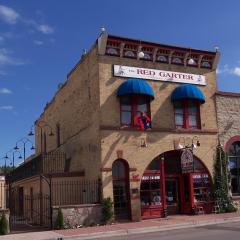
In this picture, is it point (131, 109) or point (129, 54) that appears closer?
point (131, 109)

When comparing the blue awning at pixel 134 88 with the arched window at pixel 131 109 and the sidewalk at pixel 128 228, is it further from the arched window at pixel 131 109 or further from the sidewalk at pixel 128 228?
the sidewalk at pixel 128 228

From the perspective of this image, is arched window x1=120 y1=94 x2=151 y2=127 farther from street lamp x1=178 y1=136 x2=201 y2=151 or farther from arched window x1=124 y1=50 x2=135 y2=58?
street lamp x1=178 y1=136 x2=201 y2=151

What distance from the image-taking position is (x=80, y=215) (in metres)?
22.9

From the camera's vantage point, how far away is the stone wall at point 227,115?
95.1 feet

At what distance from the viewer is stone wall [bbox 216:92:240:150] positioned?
→ 29.0 m

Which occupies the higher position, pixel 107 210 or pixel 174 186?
pixel 174 186

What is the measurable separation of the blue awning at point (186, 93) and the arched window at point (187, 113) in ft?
2.16

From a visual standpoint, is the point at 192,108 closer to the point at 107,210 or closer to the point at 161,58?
the point at 161,58

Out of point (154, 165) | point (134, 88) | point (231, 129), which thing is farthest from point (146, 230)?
point (231, 129)

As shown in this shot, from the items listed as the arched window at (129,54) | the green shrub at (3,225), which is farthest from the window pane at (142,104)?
the green shrub at (3,225)

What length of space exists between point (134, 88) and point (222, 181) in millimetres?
8548

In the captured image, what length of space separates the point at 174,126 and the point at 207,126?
2624mm

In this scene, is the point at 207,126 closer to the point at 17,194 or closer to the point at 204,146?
the point at 204,146

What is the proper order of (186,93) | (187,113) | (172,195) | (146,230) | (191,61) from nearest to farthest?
(146,230)
(186,93)
(172,195)
(187,113)
(191,61)
